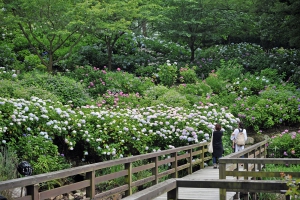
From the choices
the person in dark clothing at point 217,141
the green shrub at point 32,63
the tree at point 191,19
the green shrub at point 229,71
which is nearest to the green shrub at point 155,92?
the green shrub at point 229,71

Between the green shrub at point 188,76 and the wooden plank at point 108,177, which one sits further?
the green shrub at point 188,76

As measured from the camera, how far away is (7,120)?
9977 millimetres

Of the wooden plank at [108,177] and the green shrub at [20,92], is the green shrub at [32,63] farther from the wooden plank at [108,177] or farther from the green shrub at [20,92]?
the wooden plank at [108,177]

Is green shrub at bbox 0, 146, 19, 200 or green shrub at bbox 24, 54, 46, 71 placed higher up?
green shrub at bbox 24, 54, 46, 71

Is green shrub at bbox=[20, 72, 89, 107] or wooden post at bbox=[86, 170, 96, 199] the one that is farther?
green shrub at bbox=[20, 72, 89, 107]

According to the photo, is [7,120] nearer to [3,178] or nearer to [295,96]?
[3,178]

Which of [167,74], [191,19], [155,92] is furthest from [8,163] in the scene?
[191,19]

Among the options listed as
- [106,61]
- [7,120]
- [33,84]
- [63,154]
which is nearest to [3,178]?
[7,120]

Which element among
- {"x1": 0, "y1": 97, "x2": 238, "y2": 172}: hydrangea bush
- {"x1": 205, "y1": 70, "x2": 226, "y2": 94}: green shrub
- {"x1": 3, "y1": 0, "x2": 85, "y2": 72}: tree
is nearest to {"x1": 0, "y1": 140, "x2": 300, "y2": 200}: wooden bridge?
{"x1": 0, "y1": 97, "x2": 238, "y2": 172}: hydrangea bush

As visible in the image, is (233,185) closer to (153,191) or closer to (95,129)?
(153,191)

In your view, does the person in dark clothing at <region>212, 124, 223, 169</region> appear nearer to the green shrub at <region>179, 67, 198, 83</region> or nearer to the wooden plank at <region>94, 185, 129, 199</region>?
the wooden plank at <region>94, 185, 129, 199</region>

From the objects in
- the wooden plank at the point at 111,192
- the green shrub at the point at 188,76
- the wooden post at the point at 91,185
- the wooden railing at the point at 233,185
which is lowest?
the wooden plank at the point at 111,192

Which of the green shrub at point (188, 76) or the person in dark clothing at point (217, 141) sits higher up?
the green shrub at point (188, 76)

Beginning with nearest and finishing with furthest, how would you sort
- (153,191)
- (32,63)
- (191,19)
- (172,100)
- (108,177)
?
1. (153,191)
2. (108,177)
3. (172,100)
4. (32,63)
5. (191,19)
